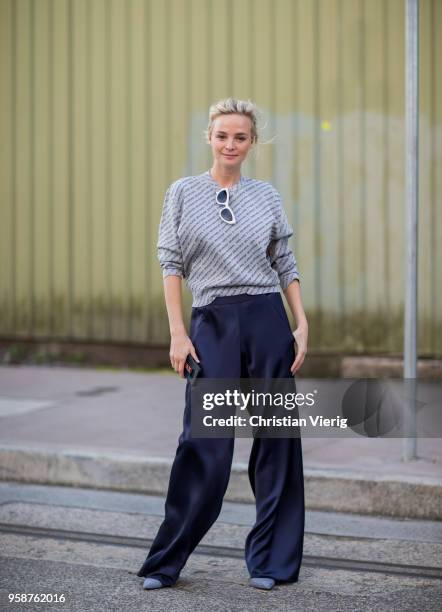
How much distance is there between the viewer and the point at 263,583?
443 centimetres

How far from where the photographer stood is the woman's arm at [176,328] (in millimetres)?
4340

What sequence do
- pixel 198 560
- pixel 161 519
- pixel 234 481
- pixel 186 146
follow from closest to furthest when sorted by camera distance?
pixel 198 560
pixel 161 519
pixel 234 481
pixel 186 146

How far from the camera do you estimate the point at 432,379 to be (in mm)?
8711

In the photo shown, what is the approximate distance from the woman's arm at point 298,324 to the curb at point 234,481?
4.95ft

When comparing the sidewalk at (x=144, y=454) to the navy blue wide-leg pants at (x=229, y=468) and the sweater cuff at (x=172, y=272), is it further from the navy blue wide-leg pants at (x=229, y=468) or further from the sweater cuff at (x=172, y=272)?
the sweater cuff at (x=172, y=272)

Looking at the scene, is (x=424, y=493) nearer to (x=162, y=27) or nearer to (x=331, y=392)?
(x=331, y=392)

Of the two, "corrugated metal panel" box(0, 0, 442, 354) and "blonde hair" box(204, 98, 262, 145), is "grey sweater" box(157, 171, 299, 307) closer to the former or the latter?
"blonde hair" box(204, 98, 262, 145)

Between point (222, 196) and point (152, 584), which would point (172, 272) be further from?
point (152, 584)

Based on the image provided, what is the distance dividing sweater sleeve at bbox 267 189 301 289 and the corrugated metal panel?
12.8 ft

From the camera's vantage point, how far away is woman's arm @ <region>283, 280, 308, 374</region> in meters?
4.47

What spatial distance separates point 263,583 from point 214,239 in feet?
4.49

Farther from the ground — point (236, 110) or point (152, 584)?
point (236, 110)

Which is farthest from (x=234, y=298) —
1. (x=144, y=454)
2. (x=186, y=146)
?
(x=186, y=146)

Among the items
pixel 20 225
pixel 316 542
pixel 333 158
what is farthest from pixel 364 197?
pixel 316 542
